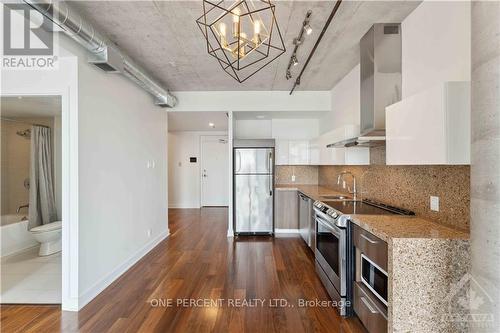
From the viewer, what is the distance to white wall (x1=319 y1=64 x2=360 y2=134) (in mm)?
3303

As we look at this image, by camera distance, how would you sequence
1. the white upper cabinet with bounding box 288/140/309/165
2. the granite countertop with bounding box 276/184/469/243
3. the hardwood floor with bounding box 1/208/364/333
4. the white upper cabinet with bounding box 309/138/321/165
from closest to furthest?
the granite countertop with bounding box 276/184/469/243 → the hardwood floor with bounding box 1/208/364/333 → the white upper cabinet with bounding box 309/138/321/165 → the white upper cabinet with bounding box 288/140/309/165

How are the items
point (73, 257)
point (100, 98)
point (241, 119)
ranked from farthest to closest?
point (241, 119) < point (100, 98) < point (73, 257)

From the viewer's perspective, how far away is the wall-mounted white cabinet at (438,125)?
1.43 metres

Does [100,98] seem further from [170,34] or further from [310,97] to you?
[310,97]

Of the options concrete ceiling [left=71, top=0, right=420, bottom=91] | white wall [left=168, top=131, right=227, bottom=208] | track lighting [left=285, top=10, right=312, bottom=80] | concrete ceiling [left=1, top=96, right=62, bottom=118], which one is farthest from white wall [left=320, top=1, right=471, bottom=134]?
white wall [left=168, top=131, right=227, bottom=208]

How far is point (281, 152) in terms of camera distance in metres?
5.21

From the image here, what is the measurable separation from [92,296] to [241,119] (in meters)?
4.15

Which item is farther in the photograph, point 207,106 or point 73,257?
point 207,106

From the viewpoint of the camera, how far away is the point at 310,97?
4668 mm

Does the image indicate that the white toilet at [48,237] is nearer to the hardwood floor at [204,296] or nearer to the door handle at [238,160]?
the hardwood floor at [204,296]

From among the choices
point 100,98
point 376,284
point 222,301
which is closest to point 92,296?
point 222,301

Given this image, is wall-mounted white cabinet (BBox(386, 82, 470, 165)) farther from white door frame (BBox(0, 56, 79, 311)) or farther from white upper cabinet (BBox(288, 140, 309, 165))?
white upper cabinet (BBox(288, 140, 309, 165))

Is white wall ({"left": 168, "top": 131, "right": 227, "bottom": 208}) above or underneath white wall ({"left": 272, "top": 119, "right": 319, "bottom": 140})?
underneath

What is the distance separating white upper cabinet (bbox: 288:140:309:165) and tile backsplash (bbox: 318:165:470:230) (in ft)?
5.65
